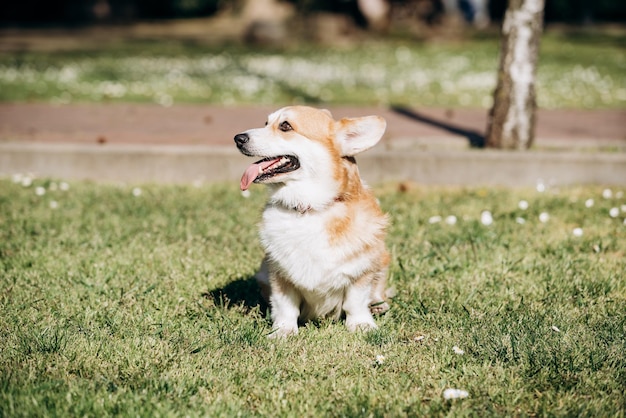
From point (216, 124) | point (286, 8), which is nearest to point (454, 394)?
point (216, 124)

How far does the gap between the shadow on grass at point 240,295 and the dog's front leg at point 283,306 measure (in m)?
0.33

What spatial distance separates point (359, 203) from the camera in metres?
3.82

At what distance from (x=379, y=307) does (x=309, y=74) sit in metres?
10.3

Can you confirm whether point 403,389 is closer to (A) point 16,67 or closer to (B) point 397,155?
(B) point 397,155

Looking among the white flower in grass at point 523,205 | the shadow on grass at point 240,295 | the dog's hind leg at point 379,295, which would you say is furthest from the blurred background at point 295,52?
the dog's hind leg at point 379,295

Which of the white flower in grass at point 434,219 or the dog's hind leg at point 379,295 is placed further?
the white flower in grass at point 434,219

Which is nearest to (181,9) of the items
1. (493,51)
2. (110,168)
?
(493,51)

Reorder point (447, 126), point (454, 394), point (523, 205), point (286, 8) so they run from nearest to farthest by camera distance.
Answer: point (454, 394), point (523, 205), point (447, 126), point (286, 8)

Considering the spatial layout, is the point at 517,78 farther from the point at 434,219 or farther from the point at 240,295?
the point at 240,295

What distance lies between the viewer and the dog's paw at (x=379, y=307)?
4.17 metres

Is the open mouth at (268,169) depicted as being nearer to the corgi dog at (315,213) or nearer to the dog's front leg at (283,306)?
the corgi dog at (315,213)

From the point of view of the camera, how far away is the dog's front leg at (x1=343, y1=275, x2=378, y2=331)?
3.82 m

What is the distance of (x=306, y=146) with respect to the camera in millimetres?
3768

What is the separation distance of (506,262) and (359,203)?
1.54m
